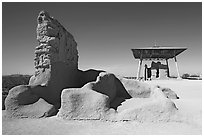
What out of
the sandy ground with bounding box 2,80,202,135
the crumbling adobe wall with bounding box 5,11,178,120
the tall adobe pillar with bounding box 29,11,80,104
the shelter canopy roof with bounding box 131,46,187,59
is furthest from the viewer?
the shelter canopy roof with bounding box 131,46,187,59

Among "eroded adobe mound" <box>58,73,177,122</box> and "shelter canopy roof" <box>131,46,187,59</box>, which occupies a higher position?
"shelter canopy roof" <box>131,46,187,59</box>

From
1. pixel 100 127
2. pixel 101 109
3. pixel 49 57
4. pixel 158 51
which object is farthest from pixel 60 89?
pixel 158 51

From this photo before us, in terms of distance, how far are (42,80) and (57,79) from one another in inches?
28.6

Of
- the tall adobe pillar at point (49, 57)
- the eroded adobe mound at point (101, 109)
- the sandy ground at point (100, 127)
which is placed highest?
the tall adobe pillar at point (49, 57)

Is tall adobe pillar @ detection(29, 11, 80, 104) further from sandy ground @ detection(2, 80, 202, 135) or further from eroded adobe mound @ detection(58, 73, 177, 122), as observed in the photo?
sandy ground @ detection(2, 80, 202, 135)

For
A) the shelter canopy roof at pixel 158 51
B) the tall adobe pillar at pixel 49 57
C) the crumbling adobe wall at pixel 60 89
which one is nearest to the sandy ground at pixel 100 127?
the crumbling adobe wall at pixel 60 89

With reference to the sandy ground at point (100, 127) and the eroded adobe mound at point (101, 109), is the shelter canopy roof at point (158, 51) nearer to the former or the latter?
the eroded adobe mound at point (101, 109)

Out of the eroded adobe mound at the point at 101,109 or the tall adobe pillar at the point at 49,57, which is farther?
the tall adobe pillar at the point at 49,57

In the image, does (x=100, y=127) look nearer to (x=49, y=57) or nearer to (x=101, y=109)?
(x=101, y=109)

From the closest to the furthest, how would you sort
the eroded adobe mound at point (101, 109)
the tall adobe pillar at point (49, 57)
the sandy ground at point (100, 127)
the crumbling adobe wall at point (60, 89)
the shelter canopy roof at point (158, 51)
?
the sandy ground at point (100, 127), the eroded adobe mound at point (101, 109), the crumbling adobe wall at point (60, 89), the tall adobe pillar at point (49, 57), the shelter canopy roof at point (158, 51)

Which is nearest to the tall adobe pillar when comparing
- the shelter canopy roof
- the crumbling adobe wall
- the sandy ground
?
the crumbling adobe wall

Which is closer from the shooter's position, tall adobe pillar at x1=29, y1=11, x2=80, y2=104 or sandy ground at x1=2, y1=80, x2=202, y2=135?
sandy ground at x1=2, y1=80, x2=202, y2=135

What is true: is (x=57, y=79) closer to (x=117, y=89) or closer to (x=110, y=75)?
(x=110, y=75)

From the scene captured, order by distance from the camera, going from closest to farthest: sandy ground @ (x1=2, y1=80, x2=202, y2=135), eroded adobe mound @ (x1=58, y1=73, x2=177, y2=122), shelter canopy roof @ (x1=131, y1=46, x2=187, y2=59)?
sandy ground @ (x1=2, y1=80, x2=202, y2=135) → eroded adobe mound @ (x1=58, y1=73, x2=177, y2=122) → shelter canopy roof @ (x1=131, y1=46, x2=187, y2=59)
